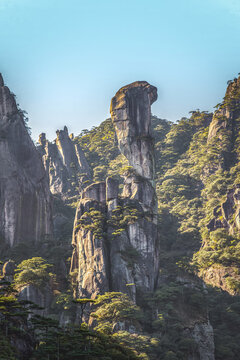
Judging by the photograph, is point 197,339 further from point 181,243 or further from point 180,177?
point 180,177

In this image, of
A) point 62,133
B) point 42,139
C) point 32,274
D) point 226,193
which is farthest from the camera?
point 42,139

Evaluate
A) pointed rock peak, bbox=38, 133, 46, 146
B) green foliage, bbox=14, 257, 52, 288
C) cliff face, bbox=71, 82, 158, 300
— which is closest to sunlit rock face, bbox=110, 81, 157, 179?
cliff face, bbox=71, 82, 158, 300

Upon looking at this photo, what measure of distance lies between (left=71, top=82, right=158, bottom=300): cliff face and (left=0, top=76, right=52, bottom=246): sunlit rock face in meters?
8.50

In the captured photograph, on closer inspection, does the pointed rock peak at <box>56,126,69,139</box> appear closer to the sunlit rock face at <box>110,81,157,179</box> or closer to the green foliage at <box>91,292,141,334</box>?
the sunlit rock face at <box>110,81,157,179</box>

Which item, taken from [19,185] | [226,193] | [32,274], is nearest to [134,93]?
[226,193]

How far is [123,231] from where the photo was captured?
169ft

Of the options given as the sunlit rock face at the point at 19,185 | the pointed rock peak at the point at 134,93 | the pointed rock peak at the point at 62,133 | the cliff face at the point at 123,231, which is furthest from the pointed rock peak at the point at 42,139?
the cliff face at the point at 123,231

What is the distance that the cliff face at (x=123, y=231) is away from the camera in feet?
152

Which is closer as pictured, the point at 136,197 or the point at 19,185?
the point at 19,185

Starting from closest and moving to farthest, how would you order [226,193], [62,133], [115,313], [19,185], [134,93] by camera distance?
1. [115,313]
2. [19,185]
3. [226,193]
4. [134,93]
5. [62,133]

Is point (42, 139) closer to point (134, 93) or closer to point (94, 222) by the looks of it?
point (134, 93)

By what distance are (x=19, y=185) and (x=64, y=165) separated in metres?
36.0

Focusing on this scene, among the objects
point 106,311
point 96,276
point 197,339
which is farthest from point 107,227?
point 197,339

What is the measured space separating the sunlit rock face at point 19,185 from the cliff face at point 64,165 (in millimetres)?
25936
